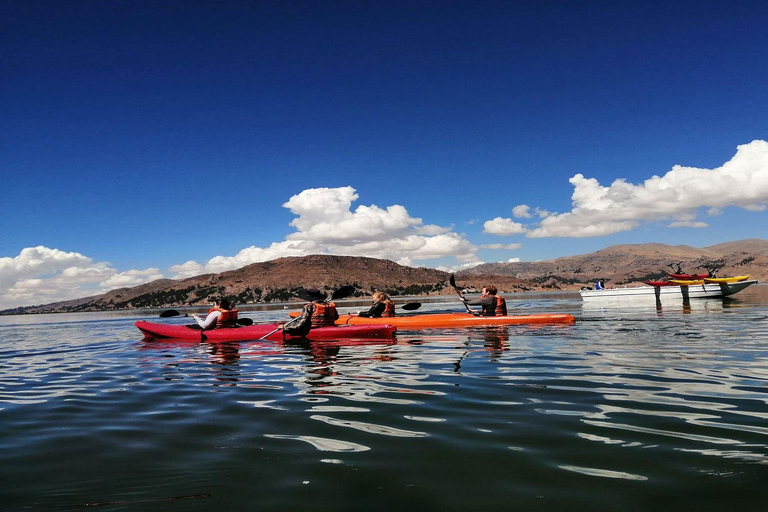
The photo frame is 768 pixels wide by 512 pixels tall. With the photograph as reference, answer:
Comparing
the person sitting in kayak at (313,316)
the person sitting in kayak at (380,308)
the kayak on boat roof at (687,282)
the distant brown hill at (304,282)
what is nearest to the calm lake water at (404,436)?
the person sitting in kayak at (313,316)

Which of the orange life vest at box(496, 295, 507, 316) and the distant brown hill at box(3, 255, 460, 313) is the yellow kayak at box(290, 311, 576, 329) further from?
the distant brown hill at box(3, 255, 460, 313)

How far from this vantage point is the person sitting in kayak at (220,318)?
58.0ft

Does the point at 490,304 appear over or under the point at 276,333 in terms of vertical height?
over

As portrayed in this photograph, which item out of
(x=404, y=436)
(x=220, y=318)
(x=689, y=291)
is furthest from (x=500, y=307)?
(x=689, y=291)

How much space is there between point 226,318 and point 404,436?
14293 millimetres

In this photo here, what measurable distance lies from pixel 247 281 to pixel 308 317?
144383mm

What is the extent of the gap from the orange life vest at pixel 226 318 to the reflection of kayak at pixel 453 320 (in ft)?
13.5

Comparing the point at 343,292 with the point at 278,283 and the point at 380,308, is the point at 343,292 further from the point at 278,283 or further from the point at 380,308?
the point at 278,283

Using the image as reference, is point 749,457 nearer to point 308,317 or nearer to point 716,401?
point 716,401

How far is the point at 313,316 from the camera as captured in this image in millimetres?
17016

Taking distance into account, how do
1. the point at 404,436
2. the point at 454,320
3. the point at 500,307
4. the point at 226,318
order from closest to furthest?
the point at 404,436 → the point at 226,318 → the point at 454,320 → the point at 500,307

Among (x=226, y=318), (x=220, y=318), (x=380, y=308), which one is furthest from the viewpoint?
(x=380, y=308)

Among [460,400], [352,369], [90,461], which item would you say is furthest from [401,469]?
[352,369]

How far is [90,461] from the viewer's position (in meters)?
4.74
